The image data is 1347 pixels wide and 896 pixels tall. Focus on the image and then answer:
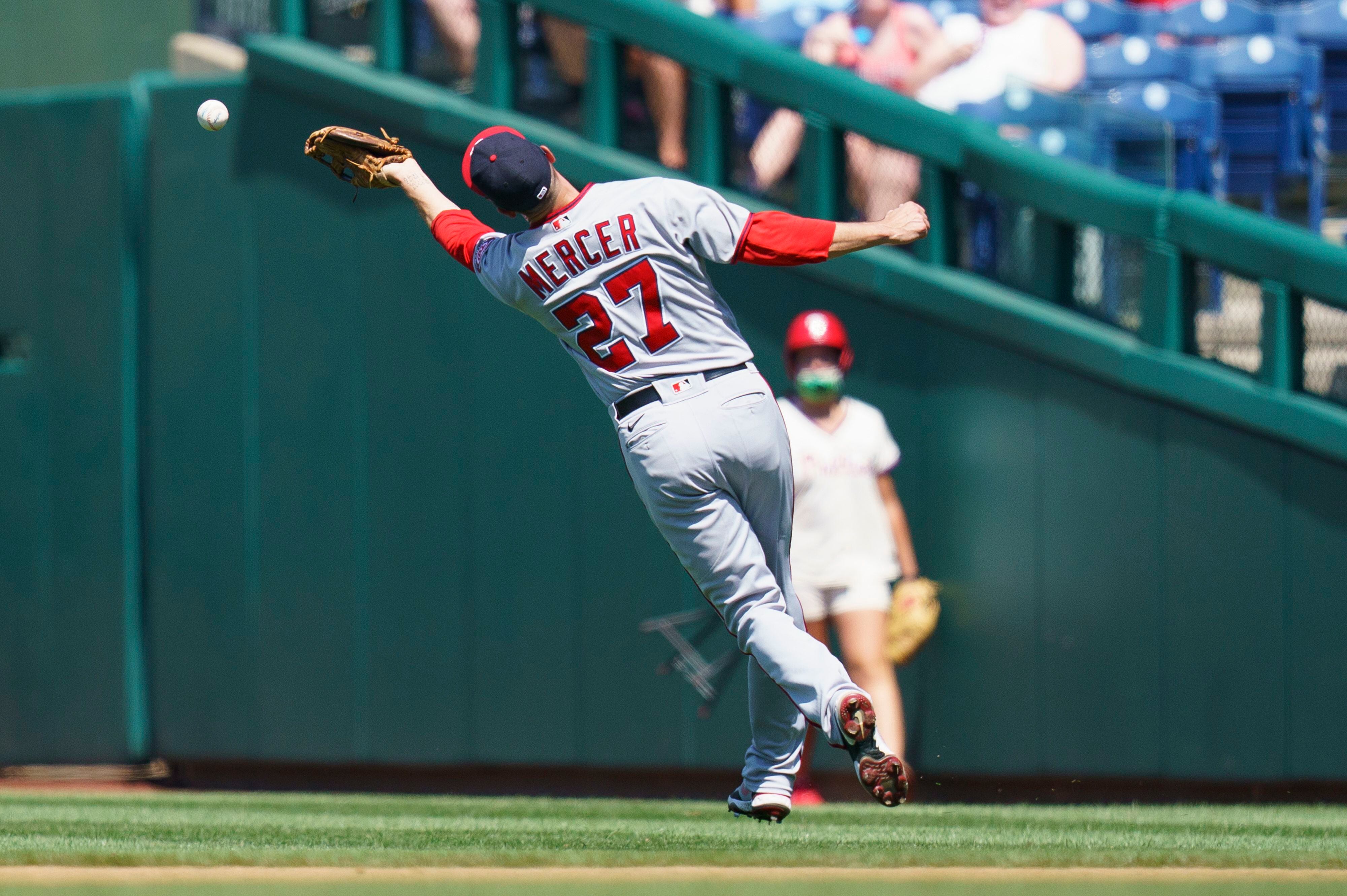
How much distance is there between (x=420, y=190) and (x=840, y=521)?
2617 millimetres

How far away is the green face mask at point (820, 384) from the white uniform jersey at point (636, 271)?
2218 mm

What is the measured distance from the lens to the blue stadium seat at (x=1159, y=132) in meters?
6.91

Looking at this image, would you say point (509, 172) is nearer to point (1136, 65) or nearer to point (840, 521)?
point (840, 521)

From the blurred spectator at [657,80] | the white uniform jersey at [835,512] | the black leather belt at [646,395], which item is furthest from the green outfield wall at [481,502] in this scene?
the black leather belt at [646,395]

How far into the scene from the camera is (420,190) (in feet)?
15.2

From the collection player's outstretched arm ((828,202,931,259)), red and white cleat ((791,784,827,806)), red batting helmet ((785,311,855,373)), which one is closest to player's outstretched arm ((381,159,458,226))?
player's outstretched arm ((828,202,931,259))

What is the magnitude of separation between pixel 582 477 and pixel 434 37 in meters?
2.33

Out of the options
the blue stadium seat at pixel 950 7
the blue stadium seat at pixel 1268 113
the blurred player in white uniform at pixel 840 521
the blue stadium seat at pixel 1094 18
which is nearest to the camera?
the blurred player in white uniform at pixel 840 521

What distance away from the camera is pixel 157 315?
791cm

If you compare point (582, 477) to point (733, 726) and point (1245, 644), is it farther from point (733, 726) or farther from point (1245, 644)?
point (1245, 644)

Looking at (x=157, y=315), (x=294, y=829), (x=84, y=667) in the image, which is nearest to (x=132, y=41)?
(x=157, y=315)

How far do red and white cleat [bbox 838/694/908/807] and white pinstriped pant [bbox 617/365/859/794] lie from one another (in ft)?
0.41

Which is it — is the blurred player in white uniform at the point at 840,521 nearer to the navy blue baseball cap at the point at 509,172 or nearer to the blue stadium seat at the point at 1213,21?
the navy blue baseball cap at the point at 509,172

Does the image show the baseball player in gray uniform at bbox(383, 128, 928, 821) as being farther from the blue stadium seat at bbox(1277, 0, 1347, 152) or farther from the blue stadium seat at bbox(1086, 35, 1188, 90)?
the blue stadium seat at bbox(1277, 0, 1347, 152)
